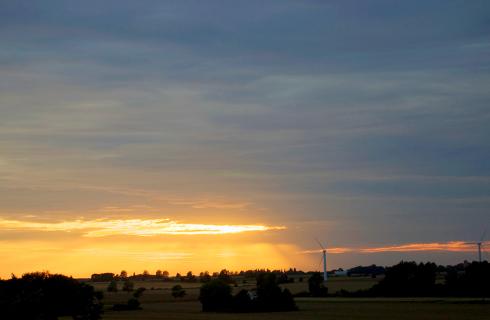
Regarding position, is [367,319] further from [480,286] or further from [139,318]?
[480,286]

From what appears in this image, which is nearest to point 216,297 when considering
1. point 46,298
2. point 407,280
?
point 407,280

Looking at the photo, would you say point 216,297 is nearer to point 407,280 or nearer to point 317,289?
point 317,289

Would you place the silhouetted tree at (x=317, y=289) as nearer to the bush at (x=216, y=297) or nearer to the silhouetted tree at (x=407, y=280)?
the silhouetted tree at (x=407, y=280)

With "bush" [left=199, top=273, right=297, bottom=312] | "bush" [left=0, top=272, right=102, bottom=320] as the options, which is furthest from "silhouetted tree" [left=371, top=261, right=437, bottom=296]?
"bush" [left=0, top=272, right=102, bottom=320]

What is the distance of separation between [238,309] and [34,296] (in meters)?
75.5

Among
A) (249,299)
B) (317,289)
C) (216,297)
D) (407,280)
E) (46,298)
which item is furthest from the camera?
(317,289)

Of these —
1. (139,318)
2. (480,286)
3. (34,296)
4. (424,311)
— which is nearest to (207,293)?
(139,318)

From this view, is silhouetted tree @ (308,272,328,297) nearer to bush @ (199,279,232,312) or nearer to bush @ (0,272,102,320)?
bush @ (199,279,232,312)

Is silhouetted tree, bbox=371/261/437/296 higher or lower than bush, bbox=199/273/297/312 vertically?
higher

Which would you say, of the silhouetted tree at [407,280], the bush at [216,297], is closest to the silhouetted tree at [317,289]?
the silhouetted tree at [407,280]

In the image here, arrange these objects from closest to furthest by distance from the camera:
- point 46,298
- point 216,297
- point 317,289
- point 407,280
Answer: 1. point 46,298
2. point 216,297
3. point 407,280
4. point 317,289

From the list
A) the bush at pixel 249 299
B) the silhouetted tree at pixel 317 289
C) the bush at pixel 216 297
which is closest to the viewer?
the bush at pixel 249 299

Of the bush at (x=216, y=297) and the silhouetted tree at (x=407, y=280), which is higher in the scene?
the silhouetted tree at (x=407, y=280)

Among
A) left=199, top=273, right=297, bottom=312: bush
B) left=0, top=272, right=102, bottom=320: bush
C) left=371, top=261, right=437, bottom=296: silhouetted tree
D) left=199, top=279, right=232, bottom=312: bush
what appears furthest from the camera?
left=371, top=261, right=437, bottom=296: silhouetted tree
